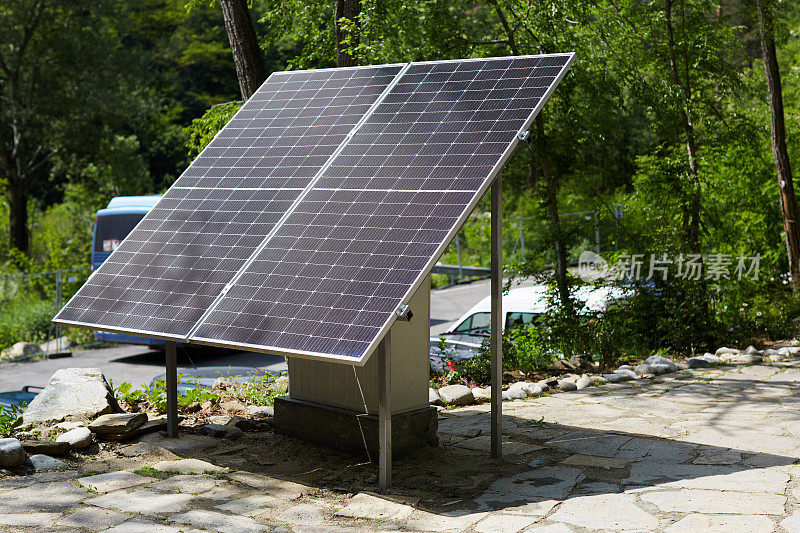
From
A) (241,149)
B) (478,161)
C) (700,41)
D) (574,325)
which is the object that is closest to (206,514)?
(478,161)

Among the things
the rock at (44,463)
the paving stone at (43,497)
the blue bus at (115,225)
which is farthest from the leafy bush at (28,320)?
the paving stone at (43,497)

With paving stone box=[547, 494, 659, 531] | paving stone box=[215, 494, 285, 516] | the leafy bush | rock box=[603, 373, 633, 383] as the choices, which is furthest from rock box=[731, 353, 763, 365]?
the leafy bush

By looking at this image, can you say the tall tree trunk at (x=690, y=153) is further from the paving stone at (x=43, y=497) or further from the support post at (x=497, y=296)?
the paving stone at (x=43, y=497)

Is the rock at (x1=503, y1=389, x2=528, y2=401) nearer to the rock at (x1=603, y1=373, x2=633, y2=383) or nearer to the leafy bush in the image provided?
the rock at (x1=603, y1=373, x2=633, y2=383)

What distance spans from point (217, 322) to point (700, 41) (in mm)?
10118

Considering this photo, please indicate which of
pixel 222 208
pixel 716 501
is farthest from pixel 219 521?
pixel 716 501

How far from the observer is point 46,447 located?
7.20 meters

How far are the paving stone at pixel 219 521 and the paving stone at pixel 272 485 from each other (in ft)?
2.10

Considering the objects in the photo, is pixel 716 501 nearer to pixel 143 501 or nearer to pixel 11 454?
pixel 143 501

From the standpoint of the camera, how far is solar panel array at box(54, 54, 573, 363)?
5.61 m

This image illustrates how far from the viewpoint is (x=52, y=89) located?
30.7 metres

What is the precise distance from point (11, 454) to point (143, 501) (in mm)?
1599

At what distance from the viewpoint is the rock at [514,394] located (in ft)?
31.7

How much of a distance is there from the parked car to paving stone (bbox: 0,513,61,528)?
664 centimetres
